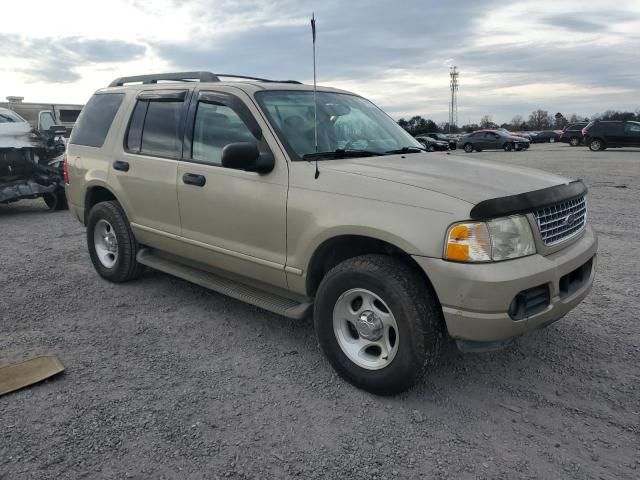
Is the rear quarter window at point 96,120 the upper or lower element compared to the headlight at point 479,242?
upper

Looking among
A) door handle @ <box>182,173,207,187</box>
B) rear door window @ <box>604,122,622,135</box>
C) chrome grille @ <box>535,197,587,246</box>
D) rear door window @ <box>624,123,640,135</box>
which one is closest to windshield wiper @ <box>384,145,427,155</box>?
chrome grille @ <box>535,197,587,246</box>

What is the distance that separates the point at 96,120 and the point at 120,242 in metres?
1.32

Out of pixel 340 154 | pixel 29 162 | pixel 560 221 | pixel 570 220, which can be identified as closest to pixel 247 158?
pixel 340 154

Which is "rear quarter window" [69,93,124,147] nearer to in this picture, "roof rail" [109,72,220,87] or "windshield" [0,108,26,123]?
"roof rail" [109,72,220,87]

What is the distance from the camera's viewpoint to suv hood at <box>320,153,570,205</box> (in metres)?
2.89

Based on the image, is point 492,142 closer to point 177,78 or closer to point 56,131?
point 56,131

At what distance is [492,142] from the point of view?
3362 cm

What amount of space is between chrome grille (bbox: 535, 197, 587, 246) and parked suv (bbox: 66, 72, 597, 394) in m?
0.01

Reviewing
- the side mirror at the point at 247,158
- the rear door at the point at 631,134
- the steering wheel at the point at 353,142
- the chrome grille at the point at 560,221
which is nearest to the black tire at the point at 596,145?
the rear door at the point at 631,134

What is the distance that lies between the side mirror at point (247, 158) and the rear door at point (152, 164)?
3.37 feet

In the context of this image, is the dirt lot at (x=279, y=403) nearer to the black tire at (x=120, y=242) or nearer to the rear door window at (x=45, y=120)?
the black tire at (x=120, y=242)

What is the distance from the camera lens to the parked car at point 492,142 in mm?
32969

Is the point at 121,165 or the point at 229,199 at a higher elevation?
the point at 121,165

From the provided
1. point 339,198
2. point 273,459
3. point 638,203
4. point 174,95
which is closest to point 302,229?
point 339,198
